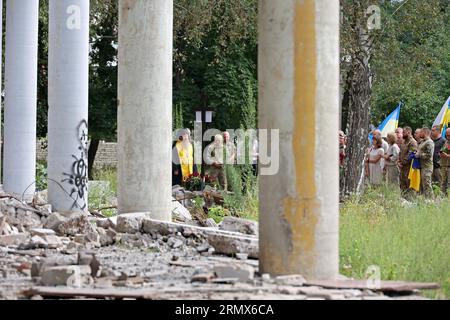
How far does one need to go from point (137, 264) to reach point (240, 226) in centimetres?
249

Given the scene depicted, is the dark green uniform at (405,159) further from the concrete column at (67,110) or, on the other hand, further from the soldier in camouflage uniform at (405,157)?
the concrete column at (67,110)

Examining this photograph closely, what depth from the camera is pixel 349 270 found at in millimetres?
9758

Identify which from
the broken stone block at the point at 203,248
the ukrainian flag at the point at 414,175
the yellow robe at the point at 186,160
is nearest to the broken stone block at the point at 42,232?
the broken stone block at the point at 203,248

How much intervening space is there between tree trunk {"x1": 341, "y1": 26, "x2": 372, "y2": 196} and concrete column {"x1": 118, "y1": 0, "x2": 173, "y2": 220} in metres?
7.62

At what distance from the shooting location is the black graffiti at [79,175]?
14.6m

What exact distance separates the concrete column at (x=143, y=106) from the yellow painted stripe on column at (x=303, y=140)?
567 cm

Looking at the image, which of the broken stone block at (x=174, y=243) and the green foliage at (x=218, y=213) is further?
the green foliage at (x=218, y=213)

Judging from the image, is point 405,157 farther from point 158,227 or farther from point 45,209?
point 158,227

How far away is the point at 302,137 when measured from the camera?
7953 mm

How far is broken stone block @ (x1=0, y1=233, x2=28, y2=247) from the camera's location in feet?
37.9

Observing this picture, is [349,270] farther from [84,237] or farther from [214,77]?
[214,77]
